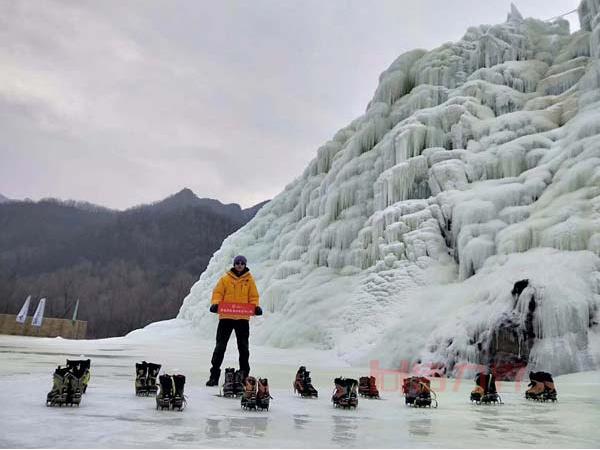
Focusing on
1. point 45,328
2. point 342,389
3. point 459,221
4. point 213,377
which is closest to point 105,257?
point 45,328

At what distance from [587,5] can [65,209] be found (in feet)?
405

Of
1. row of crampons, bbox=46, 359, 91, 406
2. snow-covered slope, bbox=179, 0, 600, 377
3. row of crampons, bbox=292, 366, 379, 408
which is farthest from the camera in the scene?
snow-covered slope, bbox=179, 0, 600, 377

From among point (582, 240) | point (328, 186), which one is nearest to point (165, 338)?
point (328, 186)

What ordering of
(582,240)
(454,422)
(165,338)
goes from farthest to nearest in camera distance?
(165,338), (582,240), (454,422)

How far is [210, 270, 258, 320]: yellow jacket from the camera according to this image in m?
6.46

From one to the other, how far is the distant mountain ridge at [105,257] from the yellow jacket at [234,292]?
7450 centimetres

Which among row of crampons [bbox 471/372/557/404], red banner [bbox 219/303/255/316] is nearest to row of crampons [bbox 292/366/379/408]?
red banner [bbox 219/303/255/316]

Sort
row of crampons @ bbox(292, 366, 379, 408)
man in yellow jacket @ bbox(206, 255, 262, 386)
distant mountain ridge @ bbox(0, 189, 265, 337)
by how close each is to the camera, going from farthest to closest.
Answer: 1. distant mountain ridge @ bbox(0, 189, 265, 337)
2. man in yellow jacket @ bbox(206, 255, 262, 386)
3. row of crampons @ bbox(292, 366, 379, 408)

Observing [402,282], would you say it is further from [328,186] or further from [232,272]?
[232,272]

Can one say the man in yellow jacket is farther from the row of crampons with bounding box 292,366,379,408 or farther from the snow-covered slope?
the snow-covered slope

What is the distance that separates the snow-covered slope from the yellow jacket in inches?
265

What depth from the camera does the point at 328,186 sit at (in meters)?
24.8

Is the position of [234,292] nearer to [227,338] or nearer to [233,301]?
[233,301]

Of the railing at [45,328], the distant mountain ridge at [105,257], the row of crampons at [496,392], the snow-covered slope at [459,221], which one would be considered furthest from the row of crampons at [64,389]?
the distant mountain ridge at [105,257]
